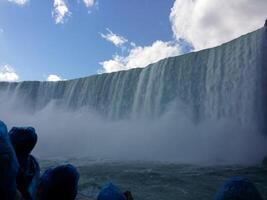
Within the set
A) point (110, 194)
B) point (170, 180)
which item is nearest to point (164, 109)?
point (170, 180)

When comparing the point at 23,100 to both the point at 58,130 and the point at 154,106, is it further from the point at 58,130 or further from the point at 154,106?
the point at 154,106

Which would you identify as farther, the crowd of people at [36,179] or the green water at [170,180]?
the green water at [170,180]

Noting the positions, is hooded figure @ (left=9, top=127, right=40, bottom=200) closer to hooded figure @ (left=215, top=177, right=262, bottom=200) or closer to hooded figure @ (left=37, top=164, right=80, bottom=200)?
hooded figure @ (left=37, top=164, right=80, bottom=200)

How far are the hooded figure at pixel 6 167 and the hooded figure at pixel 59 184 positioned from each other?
412 millimetres

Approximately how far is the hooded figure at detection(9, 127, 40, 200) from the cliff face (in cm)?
2126

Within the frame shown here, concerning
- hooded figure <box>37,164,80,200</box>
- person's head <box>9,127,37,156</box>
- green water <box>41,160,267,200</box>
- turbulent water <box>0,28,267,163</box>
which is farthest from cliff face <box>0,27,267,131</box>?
person's head <box>9,127,37,156</box>

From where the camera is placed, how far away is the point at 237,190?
238 centimetres

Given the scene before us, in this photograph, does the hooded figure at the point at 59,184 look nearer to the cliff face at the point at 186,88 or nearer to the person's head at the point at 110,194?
the person's head at the point at 110,194

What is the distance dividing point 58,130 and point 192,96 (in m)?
12.8

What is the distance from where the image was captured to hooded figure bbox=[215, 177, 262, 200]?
2375 millimetres

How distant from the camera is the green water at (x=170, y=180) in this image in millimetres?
11219

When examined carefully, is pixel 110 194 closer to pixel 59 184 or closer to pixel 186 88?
pixel 59 184

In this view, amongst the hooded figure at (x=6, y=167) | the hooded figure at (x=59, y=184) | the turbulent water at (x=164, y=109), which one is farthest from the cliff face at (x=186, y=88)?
the hooded figure at (x=6, y=167)

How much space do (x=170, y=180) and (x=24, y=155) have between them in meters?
11.1
